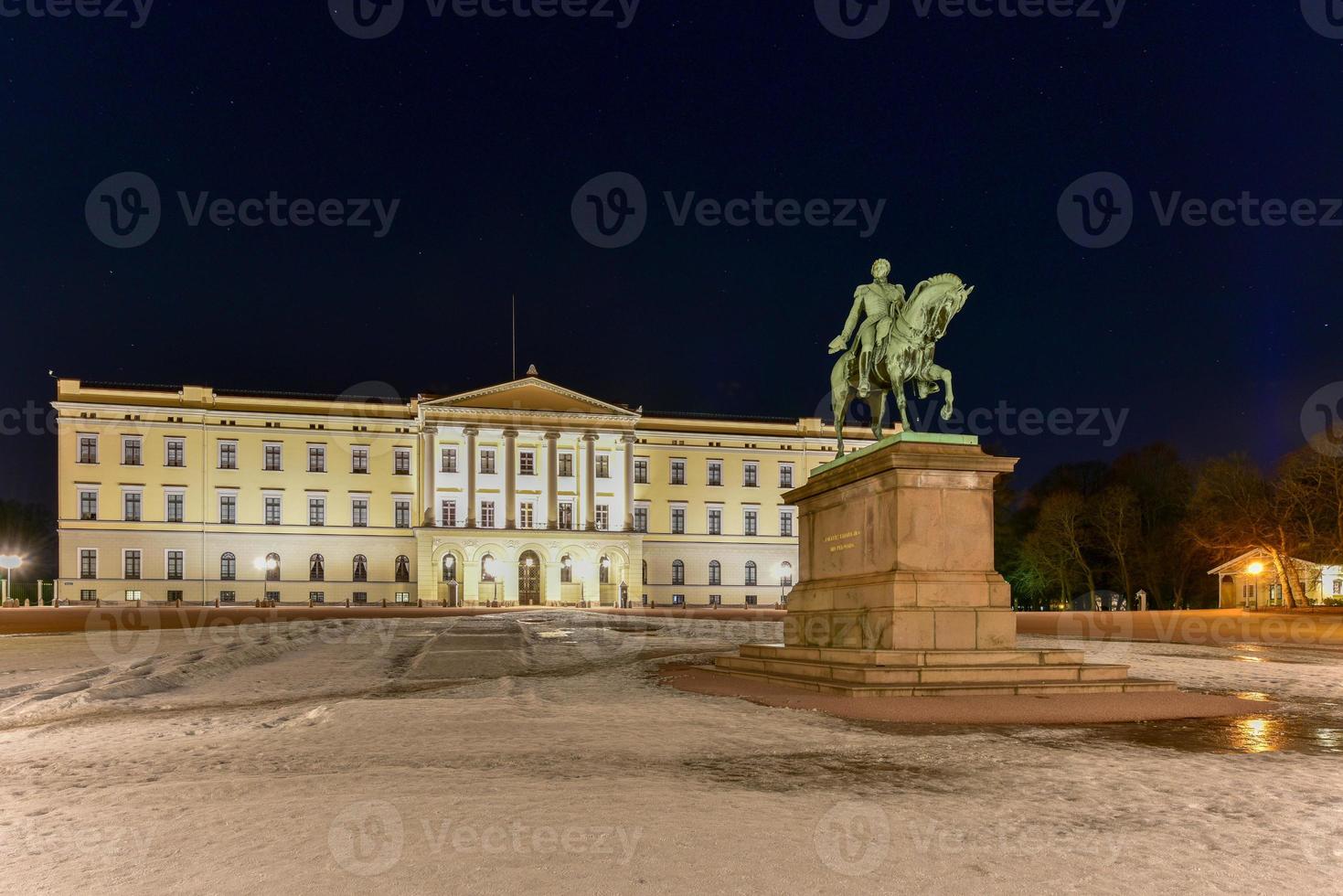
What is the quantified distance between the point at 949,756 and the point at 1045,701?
3.65 m

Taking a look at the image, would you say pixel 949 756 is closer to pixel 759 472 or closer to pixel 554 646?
pixel 554 646

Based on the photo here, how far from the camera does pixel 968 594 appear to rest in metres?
12.1

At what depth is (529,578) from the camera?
6506cm

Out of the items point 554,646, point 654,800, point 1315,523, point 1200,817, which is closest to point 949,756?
point 1200,817

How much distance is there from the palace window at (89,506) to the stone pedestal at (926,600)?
198 feet

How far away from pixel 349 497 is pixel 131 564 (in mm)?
13254

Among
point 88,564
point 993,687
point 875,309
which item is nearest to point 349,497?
point 88,564

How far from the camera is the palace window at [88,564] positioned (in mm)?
60344

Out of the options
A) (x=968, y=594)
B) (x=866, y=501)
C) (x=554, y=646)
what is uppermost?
(x=866, y=501)

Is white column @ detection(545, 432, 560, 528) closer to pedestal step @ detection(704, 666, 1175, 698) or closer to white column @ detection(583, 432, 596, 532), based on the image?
white column @ detection(583, 432, 596, 532)

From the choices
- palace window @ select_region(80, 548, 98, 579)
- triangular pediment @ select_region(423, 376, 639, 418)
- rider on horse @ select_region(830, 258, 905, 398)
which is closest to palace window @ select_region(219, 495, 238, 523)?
palace window @ select_region(80, 548, 98, 579)

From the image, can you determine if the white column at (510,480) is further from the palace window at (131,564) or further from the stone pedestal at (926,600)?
the stone pedestal at (926,600)

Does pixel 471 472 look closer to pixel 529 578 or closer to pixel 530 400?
pixel 530 400

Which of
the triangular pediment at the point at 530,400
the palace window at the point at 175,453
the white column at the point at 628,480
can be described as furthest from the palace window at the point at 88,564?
the white column at the point at 628,480
